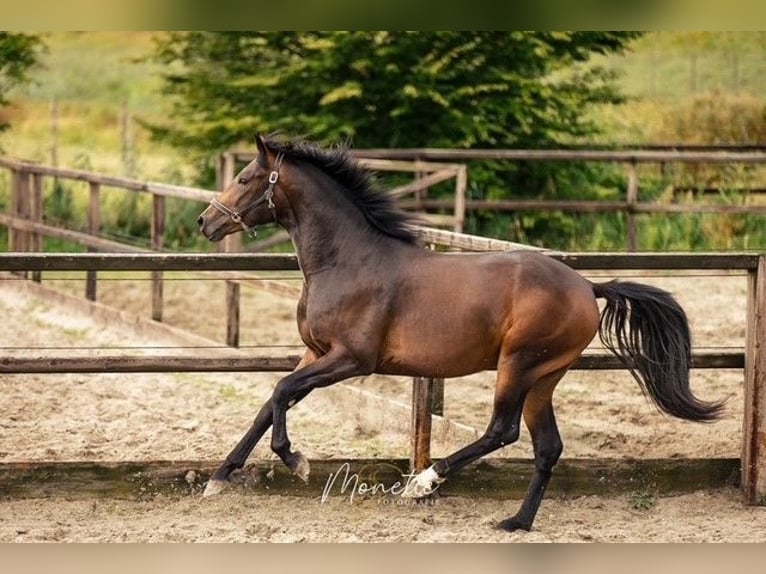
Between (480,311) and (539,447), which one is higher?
(480,311)

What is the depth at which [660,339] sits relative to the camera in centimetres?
566

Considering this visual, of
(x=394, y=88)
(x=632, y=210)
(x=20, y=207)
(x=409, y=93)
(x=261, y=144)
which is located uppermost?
(x=394, y=88)

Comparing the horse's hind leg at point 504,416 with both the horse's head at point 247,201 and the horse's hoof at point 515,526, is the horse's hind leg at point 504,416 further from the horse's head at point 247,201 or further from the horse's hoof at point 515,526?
the horse's head at point 247,201

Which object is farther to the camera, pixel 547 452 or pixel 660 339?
pixel 660 339

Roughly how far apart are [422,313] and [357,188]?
642 mm

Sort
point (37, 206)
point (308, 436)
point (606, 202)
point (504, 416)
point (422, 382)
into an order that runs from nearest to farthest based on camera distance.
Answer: point (504, 416)
point (422, 382)
point (308, 436)
point (37, 206)
point (606, 202)

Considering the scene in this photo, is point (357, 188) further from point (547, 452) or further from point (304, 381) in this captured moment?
point (547, 452)

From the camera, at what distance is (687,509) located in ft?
19.3

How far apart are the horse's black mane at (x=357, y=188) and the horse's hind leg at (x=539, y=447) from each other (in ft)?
2.78

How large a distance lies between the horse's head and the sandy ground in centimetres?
108

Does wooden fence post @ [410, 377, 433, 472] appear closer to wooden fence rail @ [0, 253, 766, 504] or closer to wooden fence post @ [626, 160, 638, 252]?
wooden fence rail @ [0, 253, 766, 504]

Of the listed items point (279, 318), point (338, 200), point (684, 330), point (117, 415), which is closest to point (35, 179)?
point (279, 318)

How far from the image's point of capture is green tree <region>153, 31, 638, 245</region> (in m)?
14.6

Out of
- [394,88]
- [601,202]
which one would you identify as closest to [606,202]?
[601,202]
